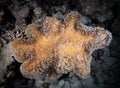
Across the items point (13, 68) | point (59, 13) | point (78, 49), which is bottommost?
point (13, 68)

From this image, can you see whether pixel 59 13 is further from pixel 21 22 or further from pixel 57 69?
pixel 57 69

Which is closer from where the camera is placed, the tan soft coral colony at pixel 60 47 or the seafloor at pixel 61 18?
the tan soft coral colony at pixel 60 47

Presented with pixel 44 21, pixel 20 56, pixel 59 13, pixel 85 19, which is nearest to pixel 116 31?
pixel 85 19

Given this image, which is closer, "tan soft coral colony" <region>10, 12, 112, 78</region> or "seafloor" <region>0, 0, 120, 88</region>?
"tan soft coral colony" <region>10, 12, 112, 78</region>

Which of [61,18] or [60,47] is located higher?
[61,18]

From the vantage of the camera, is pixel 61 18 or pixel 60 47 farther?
pixel 61 18
